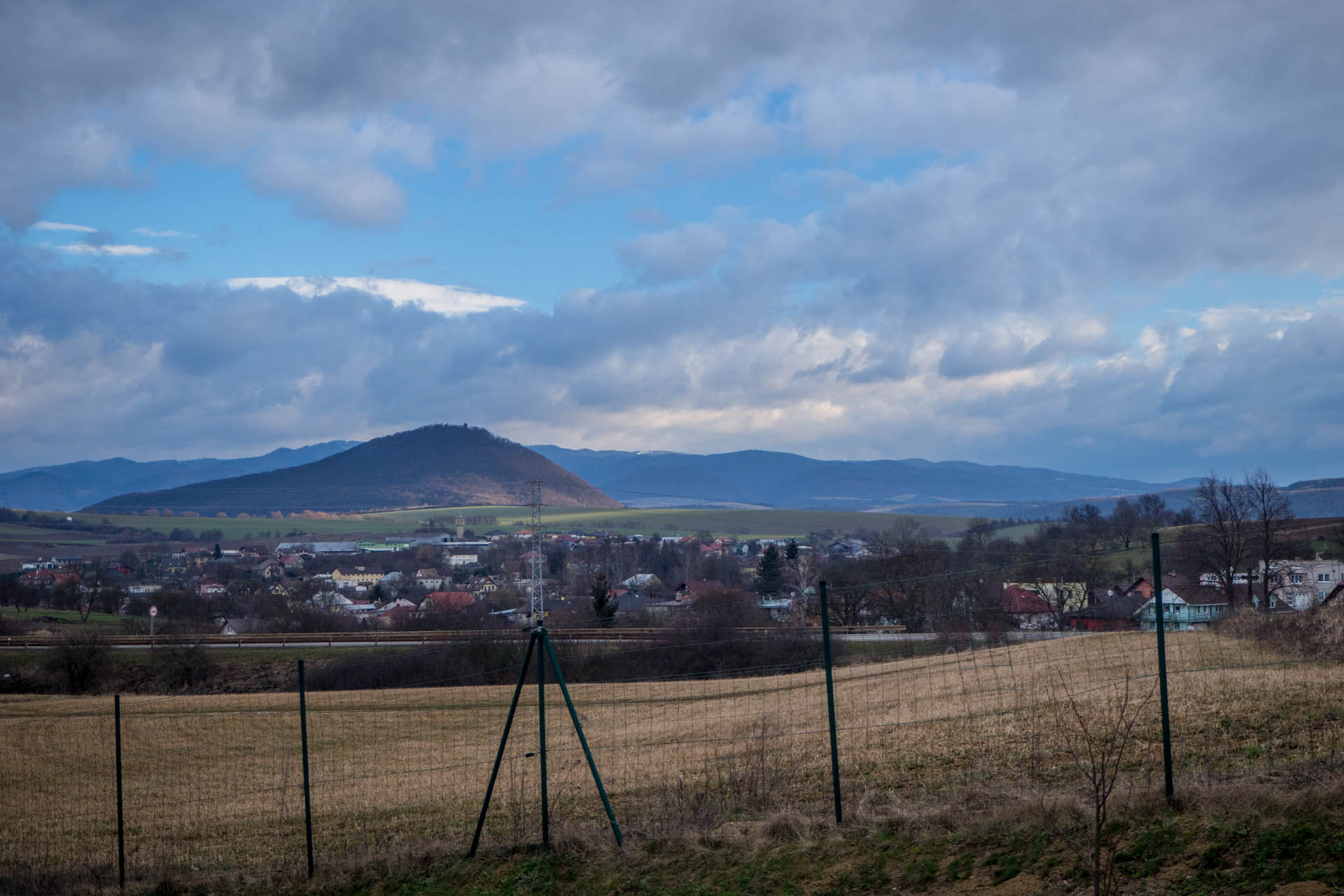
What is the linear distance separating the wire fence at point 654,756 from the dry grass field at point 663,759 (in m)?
0.06

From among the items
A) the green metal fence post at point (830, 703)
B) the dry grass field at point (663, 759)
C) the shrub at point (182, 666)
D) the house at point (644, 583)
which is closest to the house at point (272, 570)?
the house at point (644, 583)

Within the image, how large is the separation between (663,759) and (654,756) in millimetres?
622

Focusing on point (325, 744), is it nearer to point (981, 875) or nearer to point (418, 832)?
point (418, 832)

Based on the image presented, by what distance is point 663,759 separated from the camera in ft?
52.3

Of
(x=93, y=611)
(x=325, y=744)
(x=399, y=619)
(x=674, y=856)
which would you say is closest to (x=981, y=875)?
(x=674, y=856)

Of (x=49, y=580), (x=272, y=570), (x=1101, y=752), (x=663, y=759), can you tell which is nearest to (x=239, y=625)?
(x=49, y=580)

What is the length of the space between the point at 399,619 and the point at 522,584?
3254 cm

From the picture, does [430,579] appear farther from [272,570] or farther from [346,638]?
[346,638]

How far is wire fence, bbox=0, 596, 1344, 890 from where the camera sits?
9922 millimetres

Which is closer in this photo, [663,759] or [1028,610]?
[663,759]

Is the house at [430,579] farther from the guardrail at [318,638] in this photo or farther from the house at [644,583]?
the guardrail at [318,638]

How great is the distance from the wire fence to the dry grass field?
0.21 feet

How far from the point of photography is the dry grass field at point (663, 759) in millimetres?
10008

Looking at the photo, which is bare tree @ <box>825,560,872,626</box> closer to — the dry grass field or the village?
the village
